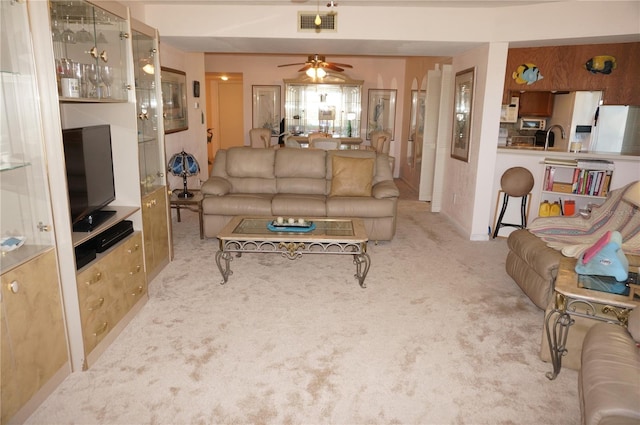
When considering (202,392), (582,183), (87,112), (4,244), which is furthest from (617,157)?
(4,244)

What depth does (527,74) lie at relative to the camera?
5156mm

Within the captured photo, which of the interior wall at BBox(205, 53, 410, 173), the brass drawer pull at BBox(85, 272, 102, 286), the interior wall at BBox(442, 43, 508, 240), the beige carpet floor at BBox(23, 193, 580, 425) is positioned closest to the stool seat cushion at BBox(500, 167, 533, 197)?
the interior wall at BBox(442, 43, 508, 240)

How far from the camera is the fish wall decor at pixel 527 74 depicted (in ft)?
16.8

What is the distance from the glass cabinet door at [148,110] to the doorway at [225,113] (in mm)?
8036

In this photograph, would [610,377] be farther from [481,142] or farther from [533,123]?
[533,123]

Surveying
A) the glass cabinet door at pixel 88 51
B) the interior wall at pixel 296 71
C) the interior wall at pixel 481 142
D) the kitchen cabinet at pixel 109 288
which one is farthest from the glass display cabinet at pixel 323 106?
the kitchen cabinet at pixel 109 288

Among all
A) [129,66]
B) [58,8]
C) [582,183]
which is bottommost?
[582,183]

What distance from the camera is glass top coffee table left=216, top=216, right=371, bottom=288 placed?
3533 millimetres

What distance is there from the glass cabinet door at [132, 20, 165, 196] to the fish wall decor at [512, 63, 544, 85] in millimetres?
4022

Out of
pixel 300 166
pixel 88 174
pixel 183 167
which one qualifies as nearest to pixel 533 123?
pixel 300 166

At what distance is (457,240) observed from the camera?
5102 mm

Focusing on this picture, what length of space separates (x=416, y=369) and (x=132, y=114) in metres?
2.59

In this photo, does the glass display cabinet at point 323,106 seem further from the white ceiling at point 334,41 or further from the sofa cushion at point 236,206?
the sofa cushion at point 236,206

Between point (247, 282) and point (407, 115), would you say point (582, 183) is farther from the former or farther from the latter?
point (407, 115)
